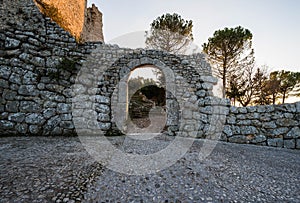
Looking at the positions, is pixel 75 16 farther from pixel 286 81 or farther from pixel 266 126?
pixel 286 81

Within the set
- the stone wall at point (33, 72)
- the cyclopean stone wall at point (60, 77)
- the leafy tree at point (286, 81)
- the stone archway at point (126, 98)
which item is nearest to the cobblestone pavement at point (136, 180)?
the stone wall at point (33, 72)

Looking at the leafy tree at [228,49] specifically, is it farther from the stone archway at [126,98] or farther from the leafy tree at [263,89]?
the stone archway at [126,98]

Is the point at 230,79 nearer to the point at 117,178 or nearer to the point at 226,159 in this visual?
the point at 226,159

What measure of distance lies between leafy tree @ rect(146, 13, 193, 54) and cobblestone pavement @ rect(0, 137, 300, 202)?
10.3m

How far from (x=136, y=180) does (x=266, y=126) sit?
14.3 ft

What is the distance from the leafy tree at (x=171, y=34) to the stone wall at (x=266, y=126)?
8.27 m

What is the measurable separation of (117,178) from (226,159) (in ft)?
6.93

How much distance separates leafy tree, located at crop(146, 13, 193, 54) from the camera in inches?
423

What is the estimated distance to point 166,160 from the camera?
7.68ft

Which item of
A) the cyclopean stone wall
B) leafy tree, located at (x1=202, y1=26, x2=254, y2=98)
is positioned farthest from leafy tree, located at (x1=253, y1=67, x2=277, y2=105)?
the cyclopean stone wall

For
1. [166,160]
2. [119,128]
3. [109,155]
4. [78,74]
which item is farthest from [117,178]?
[78,74]

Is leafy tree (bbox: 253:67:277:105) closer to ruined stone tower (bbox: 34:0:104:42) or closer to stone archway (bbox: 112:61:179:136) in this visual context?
stone archway (bbox: 112:61:179:136)

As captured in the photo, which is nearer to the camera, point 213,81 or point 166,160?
point 166,160

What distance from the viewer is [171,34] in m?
10.8
